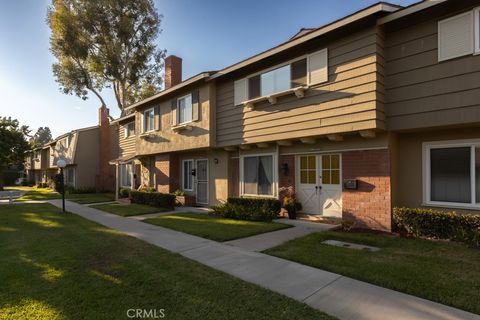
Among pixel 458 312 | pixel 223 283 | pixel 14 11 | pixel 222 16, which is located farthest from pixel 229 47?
pixel 458 312

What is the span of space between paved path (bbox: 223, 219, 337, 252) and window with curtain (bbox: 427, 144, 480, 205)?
2.71m

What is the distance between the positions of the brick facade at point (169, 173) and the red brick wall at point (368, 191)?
360 inches

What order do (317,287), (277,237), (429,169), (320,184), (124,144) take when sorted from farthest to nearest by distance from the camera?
1. (124,144)
2. (320,184)
3. (429,169)
4. (277,237)
5. (317,287)

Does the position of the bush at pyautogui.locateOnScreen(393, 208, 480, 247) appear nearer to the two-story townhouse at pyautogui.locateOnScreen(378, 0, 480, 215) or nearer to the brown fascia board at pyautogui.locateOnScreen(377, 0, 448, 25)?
the two-story townhouse at pyautogui.locateOnScreen(378, 0, 480, 215)

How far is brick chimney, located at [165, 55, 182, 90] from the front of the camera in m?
15.1

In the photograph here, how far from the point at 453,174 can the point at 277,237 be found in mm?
4386

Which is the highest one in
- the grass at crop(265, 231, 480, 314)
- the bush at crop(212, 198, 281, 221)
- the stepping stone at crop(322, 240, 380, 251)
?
the bush at crop(212, 198, 281, 221)

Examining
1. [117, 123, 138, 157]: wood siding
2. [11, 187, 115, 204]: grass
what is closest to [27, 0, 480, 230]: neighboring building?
[117, 123, 138, 157]: wood siding

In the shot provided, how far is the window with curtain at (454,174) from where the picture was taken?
6598mm

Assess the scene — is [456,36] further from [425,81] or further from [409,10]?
[409,10]

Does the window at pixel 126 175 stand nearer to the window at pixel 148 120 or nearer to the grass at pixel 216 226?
the window at pixel 148 120

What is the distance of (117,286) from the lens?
4.12 meters

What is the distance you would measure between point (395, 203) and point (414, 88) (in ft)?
9.44

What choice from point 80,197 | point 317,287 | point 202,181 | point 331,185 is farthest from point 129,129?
point 317,287
